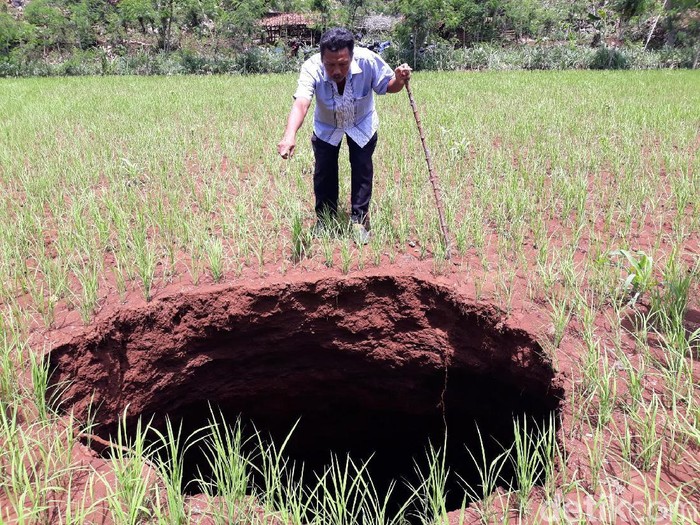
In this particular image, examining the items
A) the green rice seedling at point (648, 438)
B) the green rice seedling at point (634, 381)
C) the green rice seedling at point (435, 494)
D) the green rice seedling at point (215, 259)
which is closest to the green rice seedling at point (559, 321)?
the green rice seedling at point (634, 381)

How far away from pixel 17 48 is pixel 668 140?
865 inches

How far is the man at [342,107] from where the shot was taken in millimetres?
2320

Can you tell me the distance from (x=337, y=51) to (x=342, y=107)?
0.37 metres

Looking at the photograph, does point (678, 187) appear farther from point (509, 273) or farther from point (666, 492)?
point (666, 492)

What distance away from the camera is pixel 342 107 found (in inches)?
103

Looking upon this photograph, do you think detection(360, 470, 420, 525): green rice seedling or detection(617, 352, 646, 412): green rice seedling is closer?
detection(360, 470, 420, 525): green rice seedling

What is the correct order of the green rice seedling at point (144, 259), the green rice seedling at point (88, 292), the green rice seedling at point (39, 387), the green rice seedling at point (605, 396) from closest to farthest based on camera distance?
the green rice seedling at point (605, 396) → the green rice seedling at point (39, 387) → the green rice seedling at point (88, 292) → the green rice seedling at point (144, 259)

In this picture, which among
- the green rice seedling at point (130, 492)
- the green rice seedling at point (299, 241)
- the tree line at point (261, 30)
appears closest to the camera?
the green rice seedling at point (130, 492)

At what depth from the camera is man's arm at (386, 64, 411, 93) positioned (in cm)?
247

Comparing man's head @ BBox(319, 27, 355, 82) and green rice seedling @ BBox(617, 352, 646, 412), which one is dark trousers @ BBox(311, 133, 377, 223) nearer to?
man's head @ BBox(319, 27, 355, 82)

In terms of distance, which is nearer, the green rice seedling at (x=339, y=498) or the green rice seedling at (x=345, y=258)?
the green rice seedling at (x=339, y=498)

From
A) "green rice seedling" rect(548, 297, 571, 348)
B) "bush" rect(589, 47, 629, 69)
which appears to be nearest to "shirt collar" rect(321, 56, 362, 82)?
"green rice seedling" rect(548, 297, 571, 348)

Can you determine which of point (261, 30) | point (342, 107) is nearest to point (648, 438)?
point (342, 107)

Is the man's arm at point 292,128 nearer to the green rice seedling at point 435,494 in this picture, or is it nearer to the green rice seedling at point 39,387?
the green rice seedling at point 39,387
